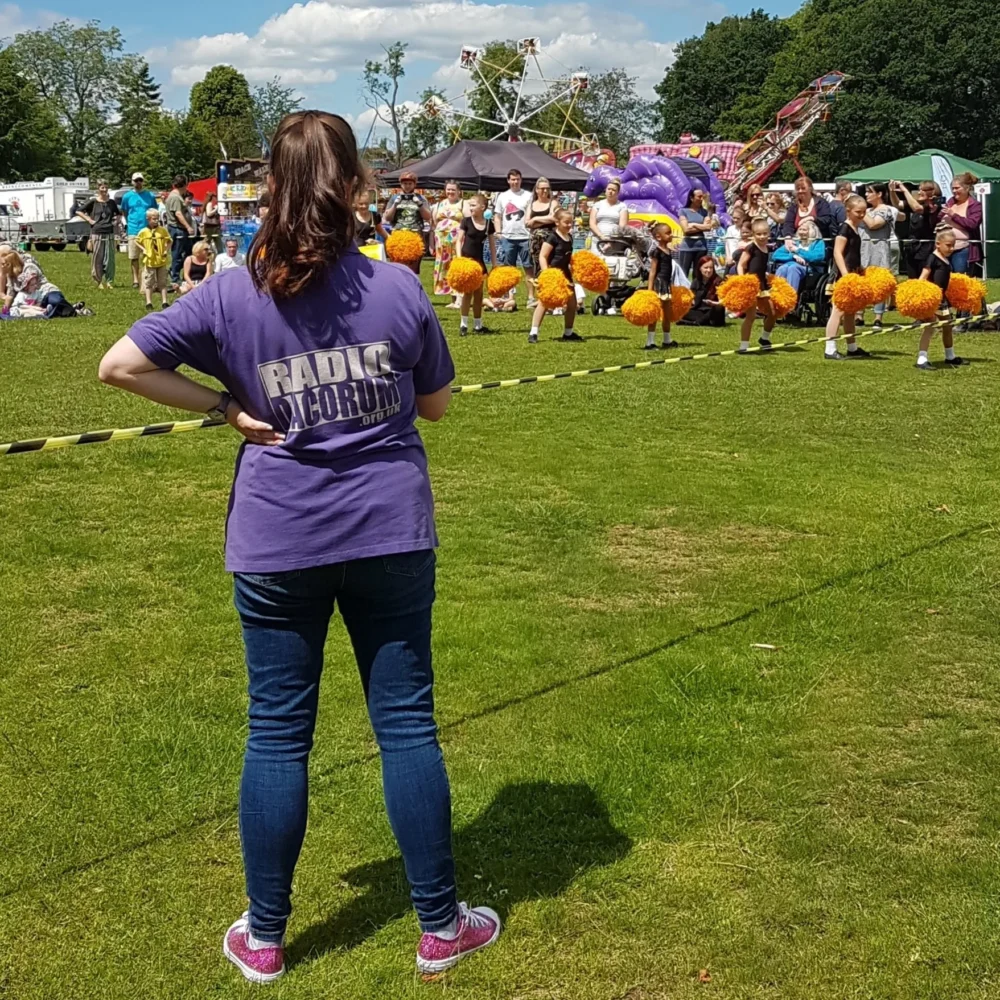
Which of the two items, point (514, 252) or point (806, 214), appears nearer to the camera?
point (806, 214)

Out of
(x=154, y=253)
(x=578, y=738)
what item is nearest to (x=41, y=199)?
(x=154, y=253)

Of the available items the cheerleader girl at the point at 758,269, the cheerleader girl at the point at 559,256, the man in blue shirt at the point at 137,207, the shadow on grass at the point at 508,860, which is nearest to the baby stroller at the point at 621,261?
the cheerleader girl at the point at 559,256

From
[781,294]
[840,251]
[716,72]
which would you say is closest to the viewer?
[781,294]

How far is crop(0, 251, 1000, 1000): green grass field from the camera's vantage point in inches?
125

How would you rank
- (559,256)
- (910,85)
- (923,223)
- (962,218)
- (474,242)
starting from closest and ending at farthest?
(559,256)
(962,218)
(474,242)
(923,223)
(910,85)

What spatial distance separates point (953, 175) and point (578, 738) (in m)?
27.9

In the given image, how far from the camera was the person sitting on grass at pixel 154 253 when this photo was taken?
18.2 m

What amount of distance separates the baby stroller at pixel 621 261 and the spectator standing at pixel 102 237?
392 inches

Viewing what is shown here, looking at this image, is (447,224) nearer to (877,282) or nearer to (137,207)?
(137,207)

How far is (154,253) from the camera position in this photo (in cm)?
1825

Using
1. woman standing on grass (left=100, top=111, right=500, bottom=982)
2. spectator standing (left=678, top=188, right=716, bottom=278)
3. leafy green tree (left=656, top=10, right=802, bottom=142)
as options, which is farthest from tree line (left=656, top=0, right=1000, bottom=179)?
woman standing on grass (left=100, top=111, right=500, bottom=982)

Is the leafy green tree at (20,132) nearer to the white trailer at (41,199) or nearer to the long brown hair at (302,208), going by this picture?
the white trailer at (41,199)

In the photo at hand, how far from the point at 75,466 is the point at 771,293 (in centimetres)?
845

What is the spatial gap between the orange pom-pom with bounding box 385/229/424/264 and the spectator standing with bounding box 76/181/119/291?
9635mm
